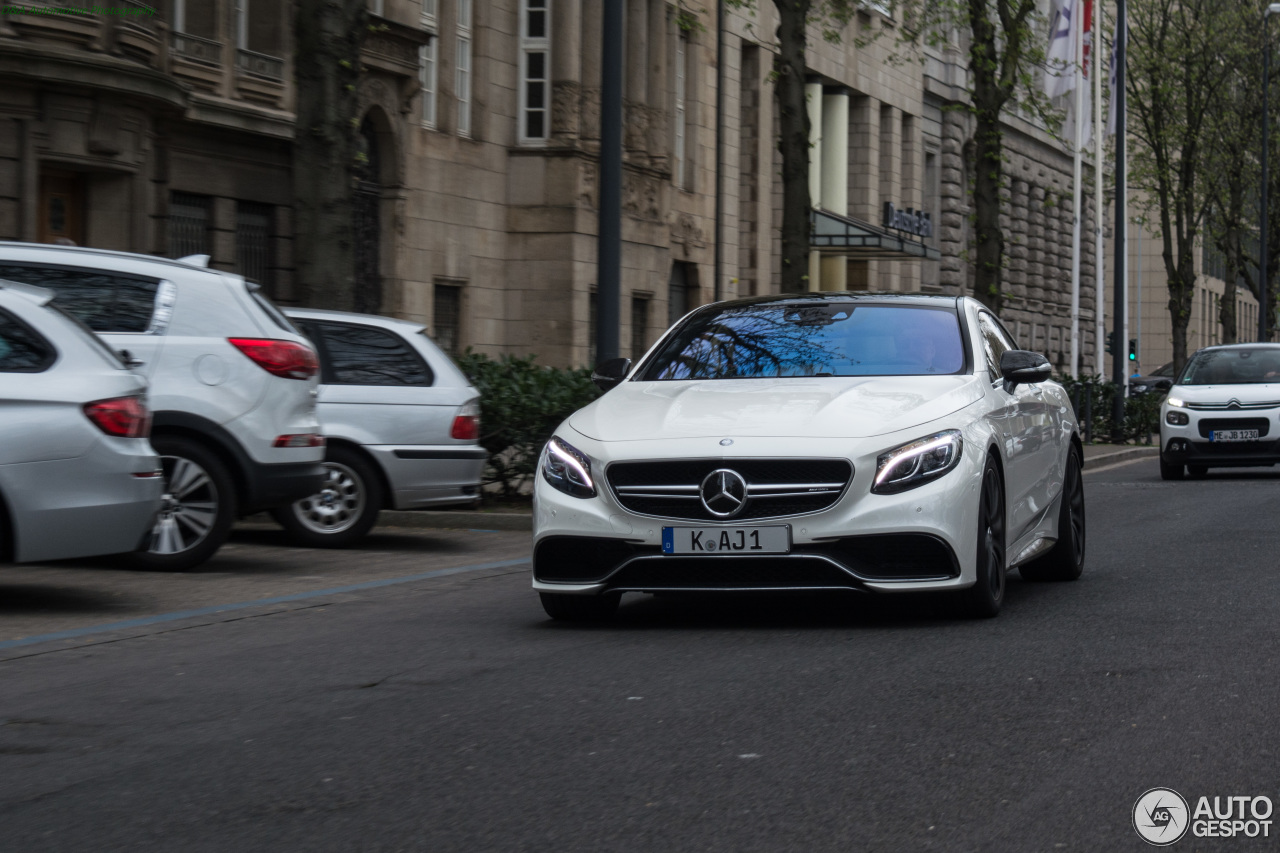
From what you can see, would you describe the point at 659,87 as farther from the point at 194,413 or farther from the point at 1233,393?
the point at 194,413

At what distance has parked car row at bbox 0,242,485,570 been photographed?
8.80 m

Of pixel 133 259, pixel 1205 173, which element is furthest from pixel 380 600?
pixel 1205 173

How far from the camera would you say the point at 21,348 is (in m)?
8.93

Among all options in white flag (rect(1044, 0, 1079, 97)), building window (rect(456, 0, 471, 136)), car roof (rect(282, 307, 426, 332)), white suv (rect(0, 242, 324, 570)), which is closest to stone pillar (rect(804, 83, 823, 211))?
white flag (rect(1044, 0, 1079, 97))

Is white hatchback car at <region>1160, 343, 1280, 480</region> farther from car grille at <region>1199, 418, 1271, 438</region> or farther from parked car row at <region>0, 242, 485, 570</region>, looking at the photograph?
parked car row at <region>0, 242, 485, 570</region>

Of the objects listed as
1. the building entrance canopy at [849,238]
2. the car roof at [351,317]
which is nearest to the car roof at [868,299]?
the car roof at [351,317]

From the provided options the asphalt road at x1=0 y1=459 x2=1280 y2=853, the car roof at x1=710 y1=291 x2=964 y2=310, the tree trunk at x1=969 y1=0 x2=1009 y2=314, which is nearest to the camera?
the asphalt road at x1=0 y1=459 x2=1280 y2=853

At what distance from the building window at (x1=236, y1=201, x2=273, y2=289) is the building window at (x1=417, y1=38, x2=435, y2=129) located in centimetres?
401

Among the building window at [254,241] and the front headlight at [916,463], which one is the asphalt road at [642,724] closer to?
the front headlight at [916,463]

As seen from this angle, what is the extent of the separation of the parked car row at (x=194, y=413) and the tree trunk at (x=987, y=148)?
58.9 ft

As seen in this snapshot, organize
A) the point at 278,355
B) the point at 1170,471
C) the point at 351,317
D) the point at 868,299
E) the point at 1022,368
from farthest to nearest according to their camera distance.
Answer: the point at 1170,471 < the point at 351,317 < the point at 278,355 < the point at 868,299 < the point at 1022,368

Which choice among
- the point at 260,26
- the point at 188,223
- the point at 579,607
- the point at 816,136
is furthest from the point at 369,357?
Result: the point at 816,136

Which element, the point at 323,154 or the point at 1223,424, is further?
the point at 1223,424

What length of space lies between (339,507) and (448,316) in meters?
17.4
